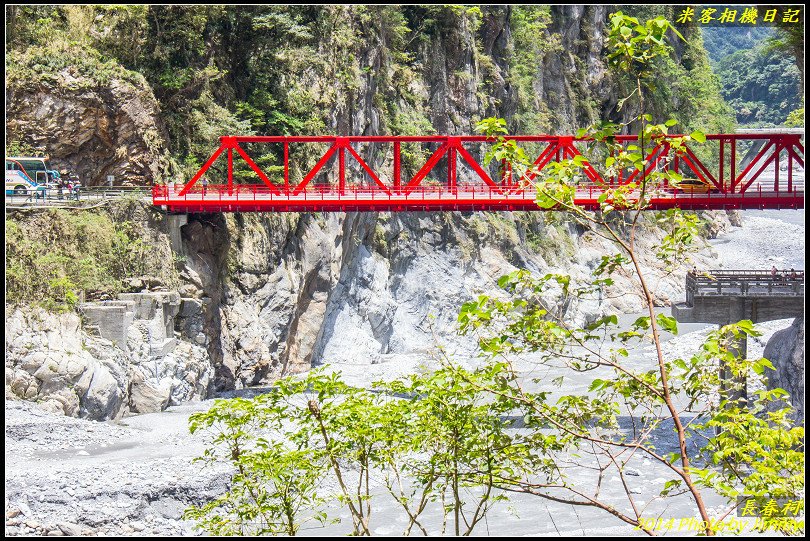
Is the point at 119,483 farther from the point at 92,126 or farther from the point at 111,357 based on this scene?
the point at 92,126

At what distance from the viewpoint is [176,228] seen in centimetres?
3017

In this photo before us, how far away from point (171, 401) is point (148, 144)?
8.30 meters

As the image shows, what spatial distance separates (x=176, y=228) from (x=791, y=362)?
17863mm

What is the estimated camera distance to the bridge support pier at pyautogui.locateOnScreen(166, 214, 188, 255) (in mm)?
29980

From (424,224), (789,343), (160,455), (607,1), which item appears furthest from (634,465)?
(607,1)

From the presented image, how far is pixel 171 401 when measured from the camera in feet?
91.5

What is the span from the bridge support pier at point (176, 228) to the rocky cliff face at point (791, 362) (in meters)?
17.4

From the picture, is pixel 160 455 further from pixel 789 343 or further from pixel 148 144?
pixel 789 343

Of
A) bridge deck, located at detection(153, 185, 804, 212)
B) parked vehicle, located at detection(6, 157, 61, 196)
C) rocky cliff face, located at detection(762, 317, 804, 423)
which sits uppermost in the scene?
parked vehicle, located at detection(6, 157, 61, 196)

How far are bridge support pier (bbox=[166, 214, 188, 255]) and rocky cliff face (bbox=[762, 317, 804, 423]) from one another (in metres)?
17.4

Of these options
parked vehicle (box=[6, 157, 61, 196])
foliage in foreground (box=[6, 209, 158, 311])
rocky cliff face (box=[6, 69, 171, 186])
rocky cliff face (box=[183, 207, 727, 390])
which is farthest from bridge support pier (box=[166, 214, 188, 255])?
parked vehicle (box=[6, 157, 61, 196])

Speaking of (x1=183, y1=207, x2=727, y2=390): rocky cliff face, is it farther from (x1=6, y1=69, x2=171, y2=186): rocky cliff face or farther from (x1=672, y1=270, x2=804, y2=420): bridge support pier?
(x1=672, y1=270, x2=804, y2=420): bridge support pier

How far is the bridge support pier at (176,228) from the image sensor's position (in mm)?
29980

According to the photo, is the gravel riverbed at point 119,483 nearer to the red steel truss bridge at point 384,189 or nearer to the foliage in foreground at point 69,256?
the foliage in foreground at point 69,256
